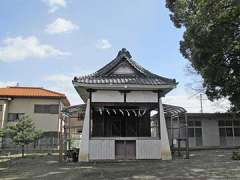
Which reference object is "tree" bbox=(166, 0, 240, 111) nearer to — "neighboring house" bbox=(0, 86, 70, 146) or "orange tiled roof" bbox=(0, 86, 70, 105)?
"neighboring house" bbox=(0, 86, 70, 146)

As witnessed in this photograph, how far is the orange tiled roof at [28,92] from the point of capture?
32.4 meters

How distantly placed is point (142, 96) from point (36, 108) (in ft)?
66.5

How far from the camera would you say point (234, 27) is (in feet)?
39.9

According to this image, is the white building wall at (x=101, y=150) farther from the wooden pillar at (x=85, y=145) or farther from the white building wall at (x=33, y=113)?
the white building wall at (x=33, y=113)

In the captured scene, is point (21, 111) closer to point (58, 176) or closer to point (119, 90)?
point (119, 90)

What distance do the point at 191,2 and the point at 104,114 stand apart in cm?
808

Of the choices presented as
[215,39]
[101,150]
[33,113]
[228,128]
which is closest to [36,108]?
[33,113]

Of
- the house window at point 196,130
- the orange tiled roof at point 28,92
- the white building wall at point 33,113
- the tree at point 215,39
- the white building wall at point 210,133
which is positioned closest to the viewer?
the tree at point 215,39

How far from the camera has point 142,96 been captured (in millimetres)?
15398

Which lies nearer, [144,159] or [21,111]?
[144,159]

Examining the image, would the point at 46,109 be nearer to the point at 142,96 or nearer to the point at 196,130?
the point at 196,130

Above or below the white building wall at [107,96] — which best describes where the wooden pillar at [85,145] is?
below

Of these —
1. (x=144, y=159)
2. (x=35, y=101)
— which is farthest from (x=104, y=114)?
(x=35, y=101)

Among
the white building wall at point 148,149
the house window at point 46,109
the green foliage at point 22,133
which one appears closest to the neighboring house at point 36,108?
the house window at point 46,109
